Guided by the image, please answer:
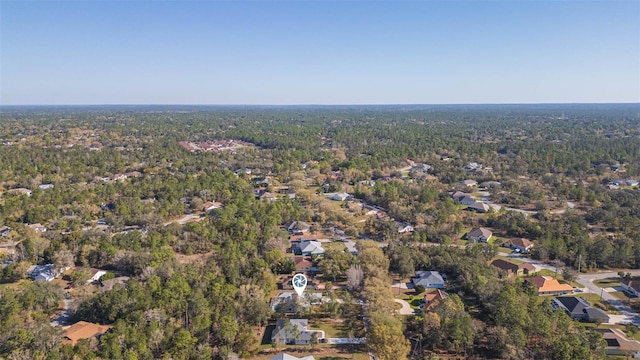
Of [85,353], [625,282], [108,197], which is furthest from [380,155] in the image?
[85,353]

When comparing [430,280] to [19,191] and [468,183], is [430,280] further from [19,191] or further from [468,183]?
[19,191]

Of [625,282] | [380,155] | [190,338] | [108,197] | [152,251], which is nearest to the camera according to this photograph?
[190,338]

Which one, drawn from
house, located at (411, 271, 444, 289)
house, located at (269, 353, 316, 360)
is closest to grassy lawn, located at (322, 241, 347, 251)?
house, located at (411, 271, 444, 289)

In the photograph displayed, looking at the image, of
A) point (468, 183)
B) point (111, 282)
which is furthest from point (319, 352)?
point (468, 183)

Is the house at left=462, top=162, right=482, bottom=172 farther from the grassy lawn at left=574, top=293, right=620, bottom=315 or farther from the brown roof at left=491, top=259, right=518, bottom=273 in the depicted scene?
→ the grassy lawn at left=574, top=293, right=620, bottom=315

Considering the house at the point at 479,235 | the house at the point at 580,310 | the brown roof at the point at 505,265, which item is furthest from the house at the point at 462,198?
the house at the point at 580,310

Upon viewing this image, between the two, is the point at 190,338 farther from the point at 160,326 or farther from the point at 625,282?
the point at 625,282
